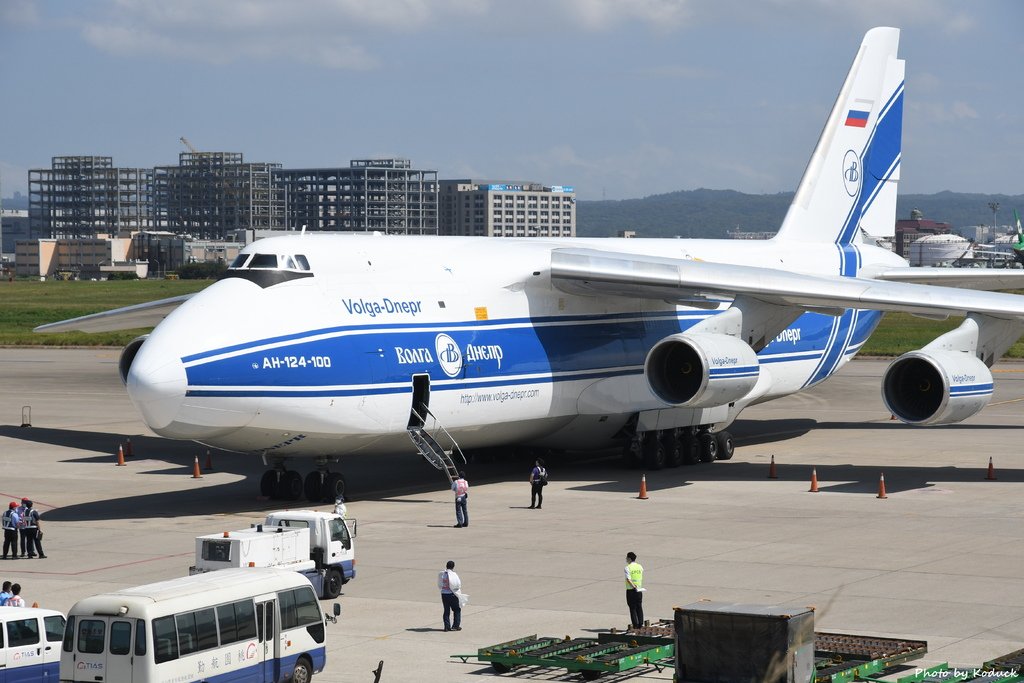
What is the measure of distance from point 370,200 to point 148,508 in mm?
160493

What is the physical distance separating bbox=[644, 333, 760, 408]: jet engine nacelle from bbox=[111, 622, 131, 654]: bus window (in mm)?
18166

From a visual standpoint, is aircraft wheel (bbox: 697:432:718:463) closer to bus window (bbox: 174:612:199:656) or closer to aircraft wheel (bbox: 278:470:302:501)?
aircraft wheel (bbox: 278:470:302:501)

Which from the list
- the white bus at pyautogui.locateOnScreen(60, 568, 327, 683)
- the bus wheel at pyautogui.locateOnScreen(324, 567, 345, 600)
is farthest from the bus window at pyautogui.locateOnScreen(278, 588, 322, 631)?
the bus wheel at pyautogui.locateOnScreen(324, 567, 345, 600)

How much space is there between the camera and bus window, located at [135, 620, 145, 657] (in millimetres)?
14844

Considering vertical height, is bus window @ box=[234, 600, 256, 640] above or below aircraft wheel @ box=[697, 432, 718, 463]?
below

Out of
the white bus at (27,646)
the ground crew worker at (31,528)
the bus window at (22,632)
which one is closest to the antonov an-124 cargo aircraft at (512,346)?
the ground crew worker at (31,528)

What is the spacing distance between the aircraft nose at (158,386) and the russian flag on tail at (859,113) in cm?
2241

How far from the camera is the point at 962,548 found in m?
24.1

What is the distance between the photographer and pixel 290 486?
2927 cm

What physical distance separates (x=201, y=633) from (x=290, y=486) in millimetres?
13954

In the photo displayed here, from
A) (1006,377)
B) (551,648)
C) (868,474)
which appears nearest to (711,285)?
(868,474)

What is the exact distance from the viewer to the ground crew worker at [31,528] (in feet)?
78.1

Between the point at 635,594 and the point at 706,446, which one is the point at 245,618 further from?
the point at 706,446

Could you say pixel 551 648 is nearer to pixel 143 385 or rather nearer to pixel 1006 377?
pixel 143 385
